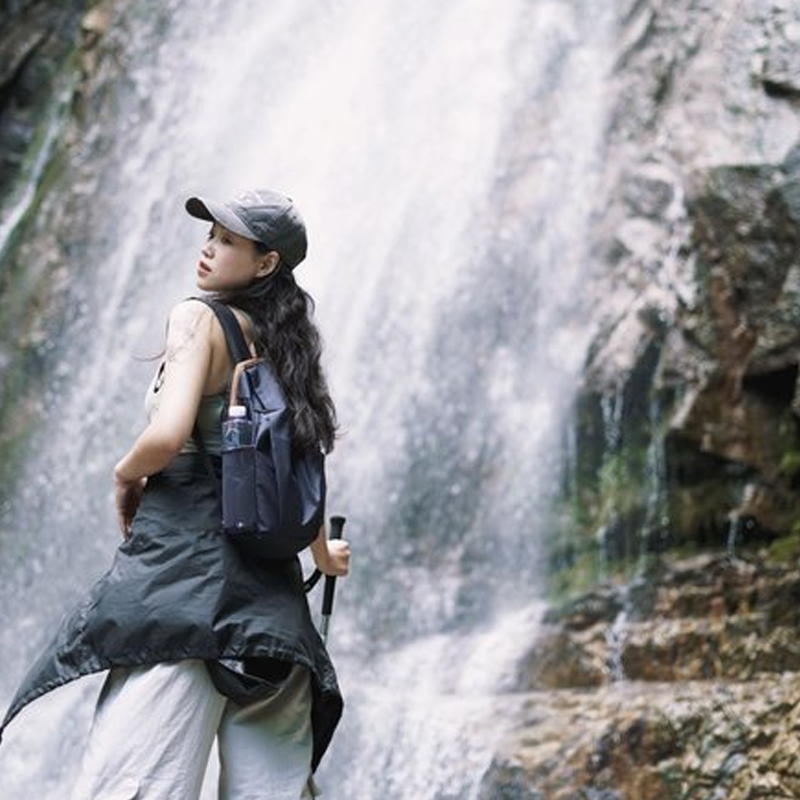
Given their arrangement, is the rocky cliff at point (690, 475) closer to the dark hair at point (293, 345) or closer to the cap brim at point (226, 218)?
the dark hair at point (293, 345)

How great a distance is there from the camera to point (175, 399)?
2660 millimetres

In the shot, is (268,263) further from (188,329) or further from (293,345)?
(188,329)

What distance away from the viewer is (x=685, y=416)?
21.7ft

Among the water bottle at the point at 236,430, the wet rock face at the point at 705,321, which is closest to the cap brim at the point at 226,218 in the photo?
the water bottle at the point at 236,430

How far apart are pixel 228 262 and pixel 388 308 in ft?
19.5

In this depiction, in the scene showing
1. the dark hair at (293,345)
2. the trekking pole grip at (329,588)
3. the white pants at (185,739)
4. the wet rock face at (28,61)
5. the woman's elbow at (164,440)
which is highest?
the wet rock face at (28,61)

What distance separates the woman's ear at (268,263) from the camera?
2.95 metres

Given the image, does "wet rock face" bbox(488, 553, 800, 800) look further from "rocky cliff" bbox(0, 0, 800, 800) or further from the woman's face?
the woman's face

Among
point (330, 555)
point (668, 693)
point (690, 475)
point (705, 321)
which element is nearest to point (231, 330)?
point (330, 555)

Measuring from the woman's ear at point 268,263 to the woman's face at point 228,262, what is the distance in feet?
0.04

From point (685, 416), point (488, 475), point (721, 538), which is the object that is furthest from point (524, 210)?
point (721, 538)

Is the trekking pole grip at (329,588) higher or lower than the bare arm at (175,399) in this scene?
lower

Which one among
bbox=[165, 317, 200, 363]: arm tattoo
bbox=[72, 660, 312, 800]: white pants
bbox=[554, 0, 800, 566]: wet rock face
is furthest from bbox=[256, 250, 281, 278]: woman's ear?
bbox=[554, 0, 800, 566]: wet rock face

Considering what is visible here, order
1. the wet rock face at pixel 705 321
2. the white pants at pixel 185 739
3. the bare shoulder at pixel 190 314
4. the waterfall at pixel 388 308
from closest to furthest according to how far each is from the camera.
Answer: the white pants at pixel 185 739 → the bare shoulder at pixel 190 314 → the wet rock face at pixel 705 321 → the waterfall at pixel 388 308
